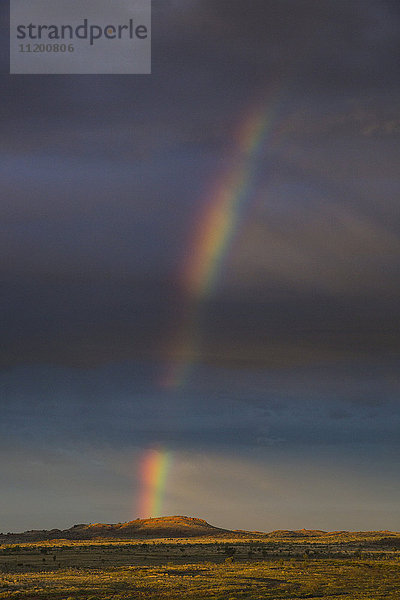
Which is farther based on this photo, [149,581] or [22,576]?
[22,576]

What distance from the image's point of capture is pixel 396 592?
193 feet

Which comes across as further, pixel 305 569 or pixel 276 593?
pixel 305 569

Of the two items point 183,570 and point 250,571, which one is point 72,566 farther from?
point 250,571

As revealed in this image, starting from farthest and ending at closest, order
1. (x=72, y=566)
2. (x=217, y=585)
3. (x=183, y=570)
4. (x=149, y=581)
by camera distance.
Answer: (x=72, y=566), (x=183, y=570), (x=149, y=581), (x=217, y=585)

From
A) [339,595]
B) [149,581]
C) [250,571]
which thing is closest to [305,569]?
[250,571]

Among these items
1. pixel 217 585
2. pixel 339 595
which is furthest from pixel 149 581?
pixel 339 595

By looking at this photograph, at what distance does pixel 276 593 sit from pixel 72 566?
138ft

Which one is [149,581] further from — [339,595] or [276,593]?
[339,595]

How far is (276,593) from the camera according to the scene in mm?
59750

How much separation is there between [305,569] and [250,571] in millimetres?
8349

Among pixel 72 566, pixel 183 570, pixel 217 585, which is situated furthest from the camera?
pixel 72 566

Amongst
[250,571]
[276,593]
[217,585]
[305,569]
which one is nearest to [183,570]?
[250,571]

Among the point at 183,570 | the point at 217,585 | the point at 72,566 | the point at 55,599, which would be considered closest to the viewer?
the point at 55,599

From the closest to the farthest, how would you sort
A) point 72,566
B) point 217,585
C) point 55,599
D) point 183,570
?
point 55,599, point 217,585, point 183,570, point 72,566
